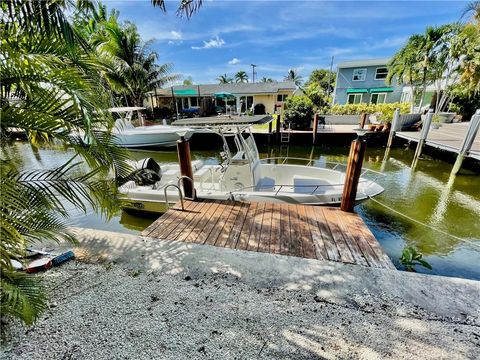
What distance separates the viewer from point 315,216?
401 centimetres

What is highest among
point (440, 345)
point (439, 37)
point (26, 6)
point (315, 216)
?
point (439, 37)

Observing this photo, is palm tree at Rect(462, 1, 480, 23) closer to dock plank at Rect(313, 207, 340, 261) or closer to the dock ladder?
the dock ladder

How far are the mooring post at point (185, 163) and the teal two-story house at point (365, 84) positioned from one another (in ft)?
75.4

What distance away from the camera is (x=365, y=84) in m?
21.6

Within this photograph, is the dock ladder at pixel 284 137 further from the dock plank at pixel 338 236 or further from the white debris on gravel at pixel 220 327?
the white debris on gravel at pixel 220 327

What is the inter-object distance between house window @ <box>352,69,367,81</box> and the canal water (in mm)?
14949

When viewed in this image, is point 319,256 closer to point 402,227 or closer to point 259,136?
point 402,227

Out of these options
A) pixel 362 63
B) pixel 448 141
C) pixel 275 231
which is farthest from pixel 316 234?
pixel 362 63

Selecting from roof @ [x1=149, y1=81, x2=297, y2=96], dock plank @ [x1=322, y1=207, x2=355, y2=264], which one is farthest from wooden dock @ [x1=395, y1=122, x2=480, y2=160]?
roof @ [x1=149, y1=81, x2=297, y2=96]

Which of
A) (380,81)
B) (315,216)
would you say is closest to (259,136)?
(315,216)

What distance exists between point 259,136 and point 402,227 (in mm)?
9827

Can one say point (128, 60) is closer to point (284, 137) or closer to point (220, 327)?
point (284, 137)

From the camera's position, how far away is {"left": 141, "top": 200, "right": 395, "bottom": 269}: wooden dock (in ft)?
9.82

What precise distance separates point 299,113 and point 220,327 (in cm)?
1417
